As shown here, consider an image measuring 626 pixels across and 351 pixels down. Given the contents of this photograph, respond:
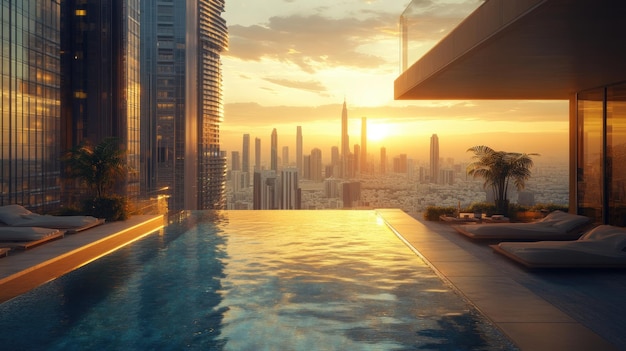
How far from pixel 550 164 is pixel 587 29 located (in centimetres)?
1255

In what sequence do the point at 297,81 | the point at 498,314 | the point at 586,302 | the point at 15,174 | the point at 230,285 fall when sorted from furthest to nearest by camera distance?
the point at 297,81
the point at 15,174
the point at 230,285
the point at 586,302
the point at 498,314

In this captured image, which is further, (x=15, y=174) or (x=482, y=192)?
(x=15, y=174)

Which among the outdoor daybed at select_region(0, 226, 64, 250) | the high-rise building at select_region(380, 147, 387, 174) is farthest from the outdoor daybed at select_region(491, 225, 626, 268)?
the high-rise building at select_region(380, 147, 387, 174)

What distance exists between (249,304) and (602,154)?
42.0 feet

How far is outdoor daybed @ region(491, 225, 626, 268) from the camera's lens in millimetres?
10805

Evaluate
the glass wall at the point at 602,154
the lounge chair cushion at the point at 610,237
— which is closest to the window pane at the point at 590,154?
the glass wall at the point at 602,154

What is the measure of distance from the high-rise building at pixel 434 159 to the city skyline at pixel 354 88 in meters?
0.55

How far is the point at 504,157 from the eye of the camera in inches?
787

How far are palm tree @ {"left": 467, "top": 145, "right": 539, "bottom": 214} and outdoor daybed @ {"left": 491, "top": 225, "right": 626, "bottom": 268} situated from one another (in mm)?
7893

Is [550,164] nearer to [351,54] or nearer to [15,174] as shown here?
[351,54]

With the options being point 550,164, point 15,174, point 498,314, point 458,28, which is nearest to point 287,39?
point 15,174

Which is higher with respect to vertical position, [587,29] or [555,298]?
[587,29]

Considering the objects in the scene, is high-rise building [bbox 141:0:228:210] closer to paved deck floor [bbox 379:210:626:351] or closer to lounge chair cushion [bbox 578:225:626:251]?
lounge chair cushion [bbox 578:225:626:251]

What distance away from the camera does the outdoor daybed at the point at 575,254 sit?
10.8 m
